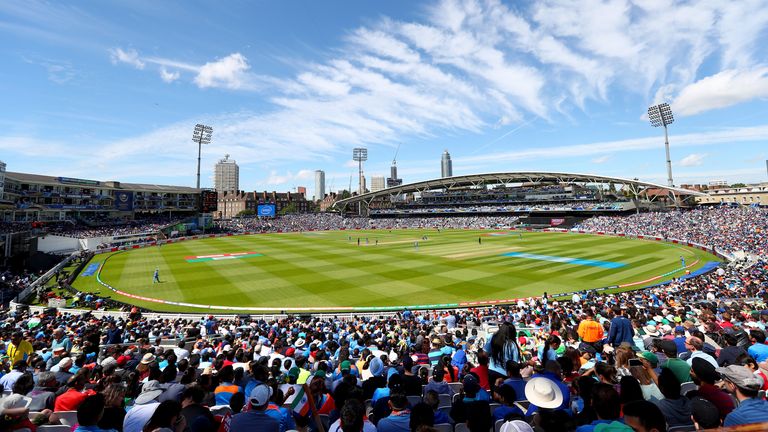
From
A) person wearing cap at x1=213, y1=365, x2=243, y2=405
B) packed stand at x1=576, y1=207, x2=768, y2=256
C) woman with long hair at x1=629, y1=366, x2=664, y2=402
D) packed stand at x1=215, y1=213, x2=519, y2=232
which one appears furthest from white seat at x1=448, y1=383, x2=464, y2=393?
packed stand at x1=215, y1=213, x2=519, y2=232

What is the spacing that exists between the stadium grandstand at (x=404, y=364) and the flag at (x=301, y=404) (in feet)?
0.07

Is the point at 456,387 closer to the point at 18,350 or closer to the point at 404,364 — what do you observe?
the point at 404,364

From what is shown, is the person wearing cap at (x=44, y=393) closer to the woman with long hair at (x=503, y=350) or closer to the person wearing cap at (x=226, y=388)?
the person wearing cap at (x=226, y=388)

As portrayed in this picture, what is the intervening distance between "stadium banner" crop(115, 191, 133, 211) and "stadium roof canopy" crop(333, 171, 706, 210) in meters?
66.3

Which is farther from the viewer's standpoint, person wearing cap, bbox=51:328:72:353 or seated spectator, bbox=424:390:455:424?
person wearing cap, bbox=51:328:72:353

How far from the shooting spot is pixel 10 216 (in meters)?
59.4

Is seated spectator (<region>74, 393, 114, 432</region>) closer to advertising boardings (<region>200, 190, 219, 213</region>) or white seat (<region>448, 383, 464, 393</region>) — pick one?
white seat (<region>448, 383, 464, 393</region>)

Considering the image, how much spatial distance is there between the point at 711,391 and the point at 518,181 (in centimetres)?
10278

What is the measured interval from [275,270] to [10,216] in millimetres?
61167

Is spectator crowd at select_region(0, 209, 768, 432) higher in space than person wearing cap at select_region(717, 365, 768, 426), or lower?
lower

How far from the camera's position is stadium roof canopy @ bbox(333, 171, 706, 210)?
77.6 m

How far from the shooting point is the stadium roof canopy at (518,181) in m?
77.6

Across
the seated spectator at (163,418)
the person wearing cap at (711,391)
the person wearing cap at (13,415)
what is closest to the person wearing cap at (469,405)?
the person wearing cap at (711,391)

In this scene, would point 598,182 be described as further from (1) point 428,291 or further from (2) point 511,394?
(2) point 511,394
